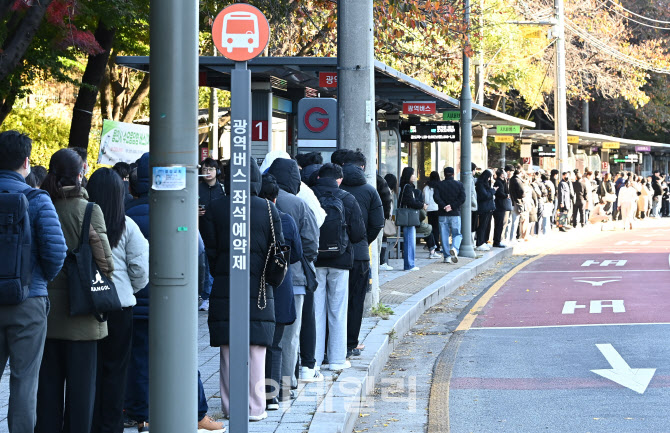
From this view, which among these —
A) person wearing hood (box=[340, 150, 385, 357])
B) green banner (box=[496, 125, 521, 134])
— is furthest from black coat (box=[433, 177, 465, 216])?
person wearing hood (box=[340, 150, 385, 357])

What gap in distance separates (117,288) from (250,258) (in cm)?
95

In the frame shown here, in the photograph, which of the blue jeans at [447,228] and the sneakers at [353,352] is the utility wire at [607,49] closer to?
the blue jeans at [447,228]

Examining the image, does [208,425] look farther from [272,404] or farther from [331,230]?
[331,230]

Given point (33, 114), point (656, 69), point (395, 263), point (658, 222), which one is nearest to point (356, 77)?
point (395, 263)

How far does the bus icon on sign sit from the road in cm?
343

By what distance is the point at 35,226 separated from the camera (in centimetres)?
538

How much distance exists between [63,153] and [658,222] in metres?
38.4

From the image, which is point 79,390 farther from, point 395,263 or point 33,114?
point 33,114

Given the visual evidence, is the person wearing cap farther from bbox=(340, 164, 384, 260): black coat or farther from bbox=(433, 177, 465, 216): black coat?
bbox=(340, 164, 384, 260): black coat

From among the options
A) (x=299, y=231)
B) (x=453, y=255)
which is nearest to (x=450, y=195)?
(x=453, y=255)

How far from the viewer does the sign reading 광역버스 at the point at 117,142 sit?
53.7 feet

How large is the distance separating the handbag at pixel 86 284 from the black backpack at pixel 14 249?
1.21ft

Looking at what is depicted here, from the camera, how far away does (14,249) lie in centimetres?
523

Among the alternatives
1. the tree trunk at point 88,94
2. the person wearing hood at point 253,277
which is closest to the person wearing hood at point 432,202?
the tree trunk at point 88,94
